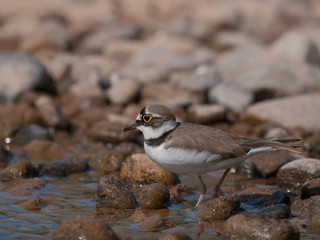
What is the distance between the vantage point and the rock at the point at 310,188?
882cm

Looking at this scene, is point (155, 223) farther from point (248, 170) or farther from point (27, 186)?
point (248, 170)

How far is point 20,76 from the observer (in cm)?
1577

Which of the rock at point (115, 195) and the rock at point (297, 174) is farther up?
the rock at point (115, 195)

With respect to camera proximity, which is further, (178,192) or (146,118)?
(178,192)

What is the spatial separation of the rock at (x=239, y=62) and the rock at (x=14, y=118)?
21.5ft

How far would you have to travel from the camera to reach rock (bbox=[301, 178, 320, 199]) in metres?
8.82

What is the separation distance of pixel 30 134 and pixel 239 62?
7954 millimetres

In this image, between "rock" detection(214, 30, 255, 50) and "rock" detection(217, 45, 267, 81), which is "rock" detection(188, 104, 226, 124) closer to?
"rock" detection(217, 45, 267, 81)

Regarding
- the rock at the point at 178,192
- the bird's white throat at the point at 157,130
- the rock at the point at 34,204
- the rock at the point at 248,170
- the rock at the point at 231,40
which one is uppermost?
the rock at the point at 231,40

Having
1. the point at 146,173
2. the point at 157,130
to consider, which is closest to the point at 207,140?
the point at 157,130

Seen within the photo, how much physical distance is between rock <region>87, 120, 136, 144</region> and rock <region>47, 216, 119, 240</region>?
629 cm

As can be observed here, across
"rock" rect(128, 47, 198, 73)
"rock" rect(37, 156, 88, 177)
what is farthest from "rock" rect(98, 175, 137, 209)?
"rock" rect(128, 47, 198, 73)

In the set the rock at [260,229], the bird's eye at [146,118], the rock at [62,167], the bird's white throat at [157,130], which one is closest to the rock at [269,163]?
the bird's white throat at [157,130]

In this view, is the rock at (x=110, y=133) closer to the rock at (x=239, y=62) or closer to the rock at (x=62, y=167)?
the rock at (x=62, y=167)
